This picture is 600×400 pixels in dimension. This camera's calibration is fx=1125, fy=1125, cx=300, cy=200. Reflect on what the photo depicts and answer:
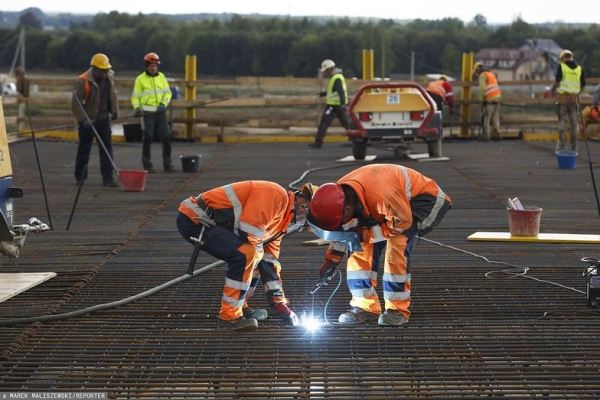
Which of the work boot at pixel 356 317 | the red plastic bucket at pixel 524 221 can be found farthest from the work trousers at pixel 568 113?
the work boot at pixel 356 317

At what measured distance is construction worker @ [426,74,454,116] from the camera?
71.2ft

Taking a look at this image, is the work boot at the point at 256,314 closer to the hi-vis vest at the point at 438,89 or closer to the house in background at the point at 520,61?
the hi-vis vest at the point at 438,89

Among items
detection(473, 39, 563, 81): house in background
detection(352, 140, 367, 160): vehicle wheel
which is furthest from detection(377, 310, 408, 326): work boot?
detection(473, 39, 563, 81): house in background

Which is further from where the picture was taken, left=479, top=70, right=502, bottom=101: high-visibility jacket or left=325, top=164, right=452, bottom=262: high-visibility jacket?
left=479, top=70, right=502, bottom=101: high-visibility jacket

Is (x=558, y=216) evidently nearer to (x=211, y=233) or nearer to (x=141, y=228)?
(x=141, y=228)

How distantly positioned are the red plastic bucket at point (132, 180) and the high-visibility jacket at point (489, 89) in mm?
10127

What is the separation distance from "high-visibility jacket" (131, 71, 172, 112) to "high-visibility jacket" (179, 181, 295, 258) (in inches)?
373

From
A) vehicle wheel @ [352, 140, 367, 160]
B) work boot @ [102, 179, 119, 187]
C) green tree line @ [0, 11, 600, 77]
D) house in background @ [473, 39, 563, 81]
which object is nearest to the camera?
work boot @ [102, 179, 119, 187]

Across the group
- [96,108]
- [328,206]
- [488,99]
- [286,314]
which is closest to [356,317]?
[286,314]

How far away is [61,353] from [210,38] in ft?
266

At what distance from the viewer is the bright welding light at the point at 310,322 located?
738cm

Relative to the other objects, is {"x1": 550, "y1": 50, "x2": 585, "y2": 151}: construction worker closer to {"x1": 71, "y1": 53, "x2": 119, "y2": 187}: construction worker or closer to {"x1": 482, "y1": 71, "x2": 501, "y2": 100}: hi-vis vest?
{"x1": 482, "y1": 71, "x2": 501, "y2": 100}: hi-vis vest

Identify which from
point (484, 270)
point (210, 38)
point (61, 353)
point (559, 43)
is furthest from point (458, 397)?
point (210, 38)

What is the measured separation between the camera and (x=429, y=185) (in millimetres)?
7711
